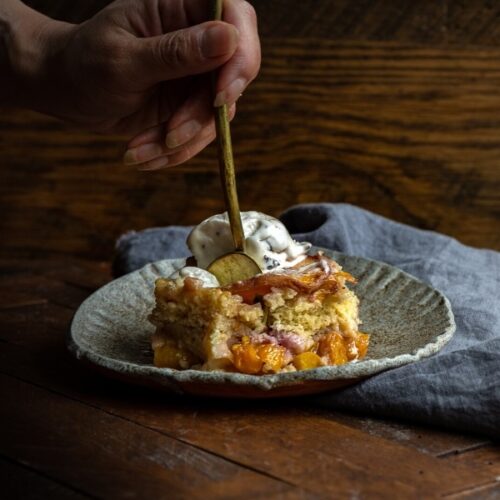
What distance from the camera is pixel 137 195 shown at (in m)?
3.27

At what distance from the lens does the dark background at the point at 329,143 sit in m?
3.14

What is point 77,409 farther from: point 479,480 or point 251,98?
point 251,98

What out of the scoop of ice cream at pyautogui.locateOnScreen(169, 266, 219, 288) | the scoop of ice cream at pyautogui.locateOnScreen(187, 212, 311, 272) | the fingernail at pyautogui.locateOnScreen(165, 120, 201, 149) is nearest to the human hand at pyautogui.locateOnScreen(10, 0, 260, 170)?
the fingernail at pyautogui.locateOnScreen(165, 120, 201, 149)

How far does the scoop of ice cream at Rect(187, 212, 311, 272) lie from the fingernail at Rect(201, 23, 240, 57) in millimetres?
318

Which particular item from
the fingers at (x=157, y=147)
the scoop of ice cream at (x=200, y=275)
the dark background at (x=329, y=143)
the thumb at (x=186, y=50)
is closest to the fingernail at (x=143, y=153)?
the fingers at (x=157, y=147)

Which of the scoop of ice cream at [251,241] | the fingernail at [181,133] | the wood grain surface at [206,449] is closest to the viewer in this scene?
the wood grain surface at [206,449]

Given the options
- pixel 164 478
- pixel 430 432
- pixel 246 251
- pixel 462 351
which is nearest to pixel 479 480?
pixel 430 432

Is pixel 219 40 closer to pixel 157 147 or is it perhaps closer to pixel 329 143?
pixel 157 147

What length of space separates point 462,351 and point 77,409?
0.64m

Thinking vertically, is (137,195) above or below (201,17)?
below

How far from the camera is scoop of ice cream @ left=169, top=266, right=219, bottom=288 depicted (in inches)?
66.9

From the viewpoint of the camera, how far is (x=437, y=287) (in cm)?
225

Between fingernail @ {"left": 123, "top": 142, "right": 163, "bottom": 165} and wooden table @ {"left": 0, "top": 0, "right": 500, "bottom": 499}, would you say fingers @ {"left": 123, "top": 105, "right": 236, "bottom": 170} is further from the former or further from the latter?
wooden table @ {"left": 0, "top": 0, "right": 500, "bottom": 499}

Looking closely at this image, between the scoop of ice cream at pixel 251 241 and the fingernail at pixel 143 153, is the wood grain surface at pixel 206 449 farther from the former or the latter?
the fingernail at pixel 143 153
